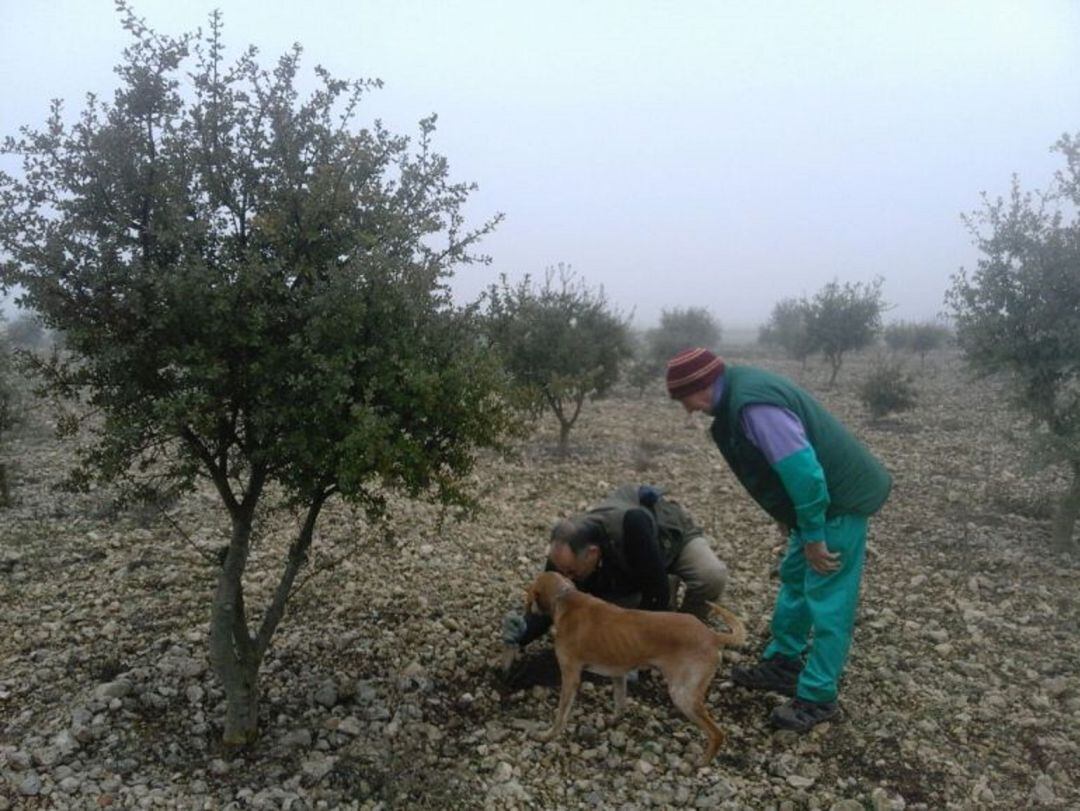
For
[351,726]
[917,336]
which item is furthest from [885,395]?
[917,336]

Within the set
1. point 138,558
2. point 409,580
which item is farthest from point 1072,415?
point 138,558

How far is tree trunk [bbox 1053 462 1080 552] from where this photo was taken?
9156mm

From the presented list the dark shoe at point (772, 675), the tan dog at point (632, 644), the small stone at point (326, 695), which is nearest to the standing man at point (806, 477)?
the dark shoe at point (772, 675)

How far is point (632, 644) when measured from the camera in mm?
4891

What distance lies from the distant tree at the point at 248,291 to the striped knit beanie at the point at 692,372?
3.86 ft

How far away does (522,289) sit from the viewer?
12781mm

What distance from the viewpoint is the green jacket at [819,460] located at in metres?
5.12

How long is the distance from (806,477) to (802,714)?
5.65ft

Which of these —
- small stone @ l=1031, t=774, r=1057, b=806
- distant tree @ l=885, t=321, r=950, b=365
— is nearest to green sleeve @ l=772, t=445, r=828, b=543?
small stone @ l=1031, t=774, r=1057, b=806

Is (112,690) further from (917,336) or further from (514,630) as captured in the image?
(917,336)

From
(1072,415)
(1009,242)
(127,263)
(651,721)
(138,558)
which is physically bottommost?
(651,721)

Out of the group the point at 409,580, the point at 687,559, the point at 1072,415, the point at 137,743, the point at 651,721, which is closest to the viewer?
the point at 137,743

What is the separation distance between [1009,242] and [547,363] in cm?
797

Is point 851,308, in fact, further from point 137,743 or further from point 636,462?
point 137,743
